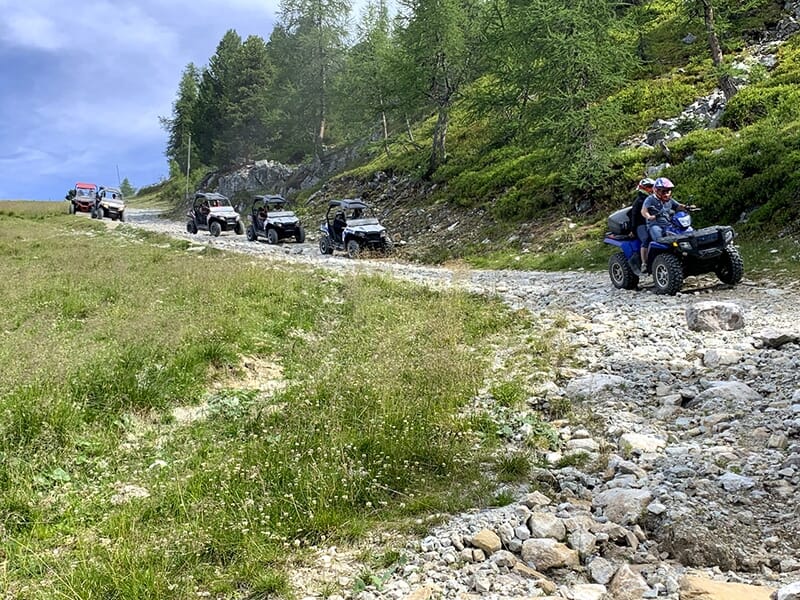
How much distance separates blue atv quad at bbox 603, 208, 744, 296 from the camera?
8.91 m

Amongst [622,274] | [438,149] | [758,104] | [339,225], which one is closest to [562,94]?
[758,104]

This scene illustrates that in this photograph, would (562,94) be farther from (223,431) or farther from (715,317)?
(223,431)

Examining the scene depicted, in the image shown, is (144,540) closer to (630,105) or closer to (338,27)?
(630,105)

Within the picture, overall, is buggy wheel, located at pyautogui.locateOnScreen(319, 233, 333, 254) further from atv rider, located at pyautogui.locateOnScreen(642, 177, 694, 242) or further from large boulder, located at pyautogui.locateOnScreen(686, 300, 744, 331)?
large boulder, located at pyautogui.locateOnScreen(686, 300, 744, 331)

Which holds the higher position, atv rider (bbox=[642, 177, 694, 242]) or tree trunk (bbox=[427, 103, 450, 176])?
tree trunk (bbox=[427, 103, 450, 176])

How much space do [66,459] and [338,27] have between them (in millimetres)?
44083

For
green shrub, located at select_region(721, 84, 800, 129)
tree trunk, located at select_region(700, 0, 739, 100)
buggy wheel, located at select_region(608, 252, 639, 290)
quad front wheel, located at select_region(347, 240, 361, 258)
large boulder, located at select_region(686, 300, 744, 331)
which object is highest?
tree trunk, located at select_region(700, 0, 739, 100)

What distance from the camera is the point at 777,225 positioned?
1211cm

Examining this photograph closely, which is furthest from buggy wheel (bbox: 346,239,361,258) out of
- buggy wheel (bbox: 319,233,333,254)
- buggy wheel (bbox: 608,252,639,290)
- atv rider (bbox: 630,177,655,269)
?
atv rider (bbox: 630,177,655,269)

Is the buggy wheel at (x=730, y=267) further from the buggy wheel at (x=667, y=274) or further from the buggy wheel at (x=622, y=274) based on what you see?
the buggy wheel at (x=622, y=274)

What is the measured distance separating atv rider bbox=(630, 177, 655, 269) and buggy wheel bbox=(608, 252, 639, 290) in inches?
15.9

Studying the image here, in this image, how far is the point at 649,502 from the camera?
11.6 feet

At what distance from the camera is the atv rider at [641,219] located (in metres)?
9.77

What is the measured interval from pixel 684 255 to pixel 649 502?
6.61 m
